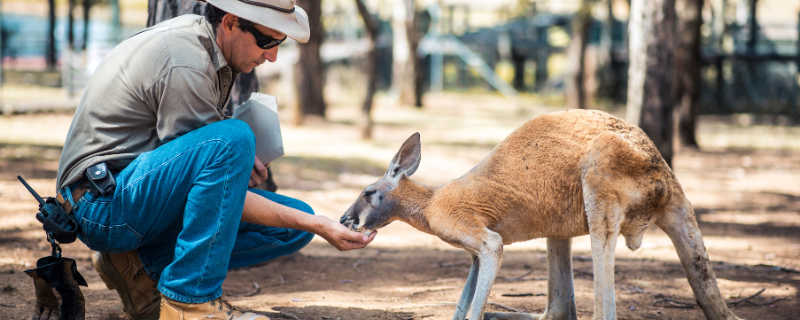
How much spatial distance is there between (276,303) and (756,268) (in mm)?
3043

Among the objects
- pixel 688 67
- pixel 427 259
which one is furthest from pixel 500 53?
pixel 427 259

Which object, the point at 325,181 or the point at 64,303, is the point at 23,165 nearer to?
the point at 325,181

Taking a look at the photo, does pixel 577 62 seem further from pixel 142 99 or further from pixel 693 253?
pixel 142 99

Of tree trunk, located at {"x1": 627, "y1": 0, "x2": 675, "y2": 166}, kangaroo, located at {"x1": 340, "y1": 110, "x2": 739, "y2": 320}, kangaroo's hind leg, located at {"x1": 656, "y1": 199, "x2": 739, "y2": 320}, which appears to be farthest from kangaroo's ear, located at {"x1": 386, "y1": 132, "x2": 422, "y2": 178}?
tree trunk, located at {"x1": 627, "y1": 0, "x2": 675, "y2": 166}

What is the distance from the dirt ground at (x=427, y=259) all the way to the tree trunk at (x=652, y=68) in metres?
0.96

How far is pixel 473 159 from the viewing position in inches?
372

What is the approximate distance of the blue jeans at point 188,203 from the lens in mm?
2439

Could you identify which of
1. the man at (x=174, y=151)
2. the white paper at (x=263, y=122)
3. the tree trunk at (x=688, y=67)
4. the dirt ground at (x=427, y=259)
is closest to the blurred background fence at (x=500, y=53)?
the dirt ground at (x=427, y=259)

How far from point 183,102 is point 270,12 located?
49 centimetres

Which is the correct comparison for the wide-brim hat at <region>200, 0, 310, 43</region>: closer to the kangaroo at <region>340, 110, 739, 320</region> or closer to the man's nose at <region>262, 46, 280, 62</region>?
the man's nose at <region>262, 46, 280, 62</region>

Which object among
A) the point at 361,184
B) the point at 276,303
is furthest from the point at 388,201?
the point at 361,184

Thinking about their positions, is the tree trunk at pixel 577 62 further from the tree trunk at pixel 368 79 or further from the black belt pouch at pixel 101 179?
the black belt pouch at pixel 101 179

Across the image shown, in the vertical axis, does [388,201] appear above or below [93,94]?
below

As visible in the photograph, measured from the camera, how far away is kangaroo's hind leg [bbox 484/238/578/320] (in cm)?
311
